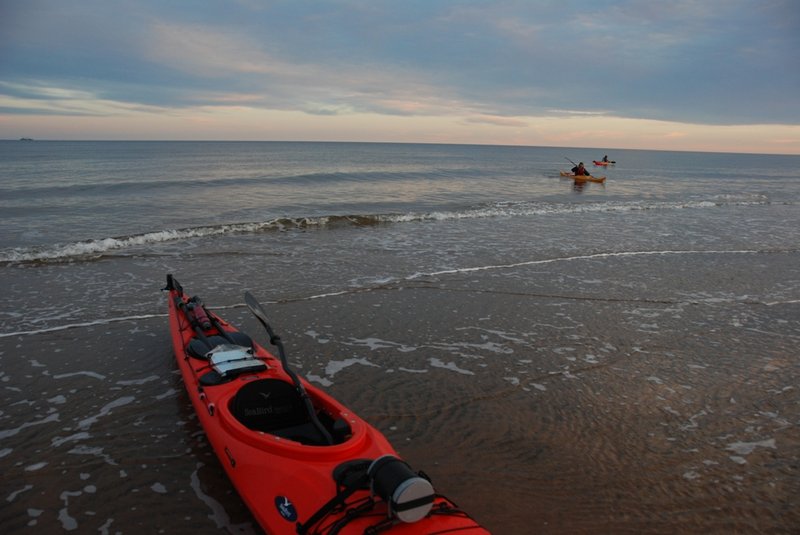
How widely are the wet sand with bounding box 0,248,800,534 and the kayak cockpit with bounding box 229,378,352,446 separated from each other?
0.67 meters

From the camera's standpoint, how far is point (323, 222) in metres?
20.2

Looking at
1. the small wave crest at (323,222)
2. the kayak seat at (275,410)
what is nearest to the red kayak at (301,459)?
the kayak seat at (275,410)

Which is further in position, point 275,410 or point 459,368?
point 459,368

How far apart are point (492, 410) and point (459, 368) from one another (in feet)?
4.06

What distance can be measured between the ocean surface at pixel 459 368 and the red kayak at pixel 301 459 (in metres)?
0.58

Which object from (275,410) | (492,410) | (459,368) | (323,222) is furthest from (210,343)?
(323,222)

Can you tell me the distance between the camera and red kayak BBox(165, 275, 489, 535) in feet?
9.89

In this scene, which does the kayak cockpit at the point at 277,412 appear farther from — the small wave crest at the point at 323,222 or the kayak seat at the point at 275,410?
the small wave crest at the point at 323,222

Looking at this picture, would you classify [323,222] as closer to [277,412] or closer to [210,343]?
[210,343]

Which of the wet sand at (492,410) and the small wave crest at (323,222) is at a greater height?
the small wave crest at (323,222)

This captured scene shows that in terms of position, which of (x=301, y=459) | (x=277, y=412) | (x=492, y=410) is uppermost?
(x=301, y=459)

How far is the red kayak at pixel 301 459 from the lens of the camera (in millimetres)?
3016

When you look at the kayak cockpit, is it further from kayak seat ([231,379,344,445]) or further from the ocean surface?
the ocean surface

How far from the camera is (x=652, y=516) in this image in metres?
4.18
